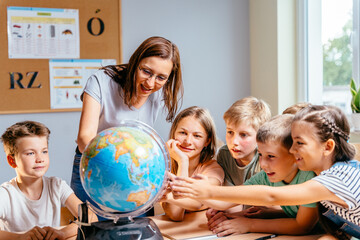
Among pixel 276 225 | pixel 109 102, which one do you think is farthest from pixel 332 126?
pixel 109 102

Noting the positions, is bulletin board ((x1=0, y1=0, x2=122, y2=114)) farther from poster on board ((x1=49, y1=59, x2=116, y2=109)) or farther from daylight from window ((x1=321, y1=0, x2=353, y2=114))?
daylight from window ((x1=321, y1=0, x2=353, y2=114))

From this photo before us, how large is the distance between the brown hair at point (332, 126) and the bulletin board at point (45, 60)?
9.60 ft

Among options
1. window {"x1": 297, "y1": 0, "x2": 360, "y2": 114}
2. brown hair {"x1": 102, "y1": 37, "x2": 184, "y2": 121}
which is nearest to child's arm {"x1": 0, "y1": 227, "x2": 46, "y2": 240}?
brown hair {"x1": 102, "y1": 37, "x2": 184, "y2": 121}

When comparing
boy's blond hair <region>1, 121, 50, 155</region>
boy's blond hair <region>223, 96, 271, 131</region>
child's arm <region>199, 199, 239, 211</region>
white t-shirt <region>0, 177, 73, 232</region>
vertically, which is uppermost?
boy's blond hair <region>223, 96, 271, 131</region>

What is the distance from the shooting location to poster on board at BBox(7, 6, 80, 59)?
386 centimetres

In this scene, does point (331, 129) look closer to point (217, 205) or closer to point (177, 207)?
point (217, 205)

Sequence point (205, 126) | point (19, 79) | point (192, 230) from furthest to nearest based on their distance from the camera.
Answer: point (19, 79), point (205, 126), point (192, 230)

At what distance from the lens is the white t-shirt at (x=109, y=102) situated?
218 centimetres

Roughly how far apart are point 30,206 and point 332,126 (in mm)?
1530

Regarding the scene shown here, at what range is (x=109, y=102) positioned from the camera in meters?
2.25

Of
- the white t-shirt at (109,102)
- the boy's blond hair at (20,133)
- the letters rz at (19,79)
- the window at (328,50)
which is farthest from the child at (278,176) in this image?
the letters rz at (19,79)

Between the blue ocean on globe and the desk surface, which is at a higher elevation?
the blue ocean on globe

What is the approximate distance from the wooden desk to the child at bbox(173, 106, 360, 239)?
175mm

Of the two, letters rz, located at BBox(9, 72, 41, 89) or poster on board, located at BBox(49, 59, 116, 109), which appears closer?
letters rz, located at BBox(9, 72, 41, 89)
